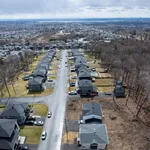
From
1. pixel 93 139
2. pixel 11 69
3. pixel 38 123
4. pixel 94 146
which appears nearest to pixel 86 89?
pixel 38 123

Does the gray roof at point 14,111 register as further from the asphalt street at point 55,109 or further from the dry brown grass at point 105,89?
the dry brown grass at point 105,89

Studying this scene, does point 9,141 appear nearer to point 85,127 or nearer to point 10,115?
point 10,115

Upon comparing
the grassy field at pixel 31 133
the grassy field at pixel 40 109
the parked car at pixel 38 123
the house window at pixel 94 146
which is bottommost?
the grassy field at pixel 40 109

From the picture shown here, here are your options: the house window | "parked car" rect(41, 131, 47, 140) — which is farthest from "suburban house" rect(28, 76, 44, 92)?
the house window

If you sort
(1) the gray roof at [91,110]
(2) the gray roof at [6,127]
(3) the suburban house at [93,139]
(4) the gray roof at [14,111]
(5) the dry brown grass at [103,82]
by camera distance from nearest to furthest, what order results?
(2) the gray roof at [6,127], (3) the suburban house at [93,139], (4) the gray roof at [14,111], (1) the gray roof at [91,110], (5) the dry brown grass at [103,82]

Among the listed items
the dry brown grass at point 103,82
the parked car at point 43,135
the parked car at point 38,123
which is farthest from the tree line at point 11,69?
the dry brown grass at point 103,82

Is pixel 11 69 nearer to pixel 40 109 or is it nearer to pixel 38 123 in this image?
pixel 40 109

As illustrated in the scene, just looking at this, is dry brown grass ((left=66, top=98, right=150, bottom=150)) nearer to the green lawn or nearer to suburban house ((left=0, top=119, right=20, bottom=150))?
the green lawn
